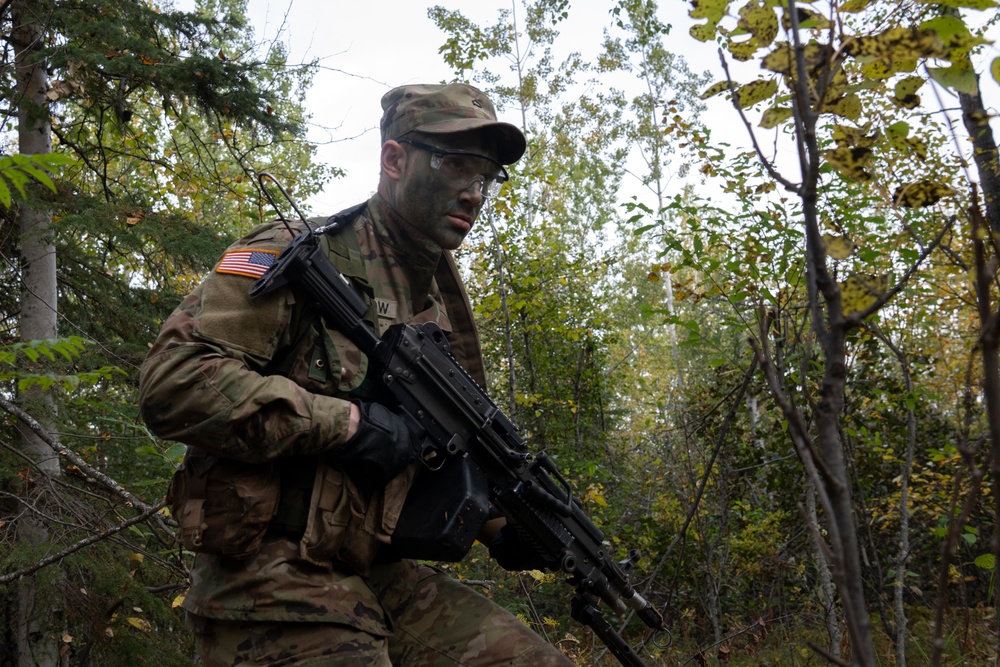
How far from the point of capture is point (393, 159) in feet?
10.3

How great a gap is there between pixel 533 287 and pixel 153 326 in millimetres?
5655

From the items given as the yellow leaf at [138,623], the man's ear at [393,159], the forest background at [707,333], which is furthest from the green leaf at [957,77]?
the yellow leaf at [138,623]

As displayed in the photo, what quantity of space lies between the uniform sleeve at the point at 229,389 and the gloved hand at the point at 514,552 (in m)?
1.06

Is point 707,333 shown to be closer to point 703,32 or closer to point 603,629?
point 603,629

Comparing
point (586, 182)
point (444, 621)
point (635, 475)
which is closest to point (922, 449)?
point (635, 475)

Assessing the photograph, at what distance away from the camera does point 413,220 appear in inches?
120

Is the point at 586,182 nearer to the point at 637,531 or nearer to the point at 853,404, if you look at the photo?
the point at 637,531

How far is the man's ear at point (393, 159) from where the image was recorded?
123 inches

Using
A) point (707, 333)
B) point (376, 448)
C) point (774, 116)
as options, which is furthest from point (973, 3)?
point (707, 333)

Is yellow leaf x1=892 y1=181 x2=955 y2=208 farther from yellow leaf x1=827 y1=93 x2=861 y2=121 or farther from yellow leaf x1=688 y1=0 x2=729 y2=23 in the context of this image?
yellow leaf x1=688 y1=0 x2=729 y2=23

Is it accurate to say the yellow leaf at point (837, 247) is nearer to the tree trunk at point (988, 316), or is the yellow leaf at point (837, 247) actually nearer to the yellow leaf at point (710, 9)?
the tree trunk at point (988, 316)

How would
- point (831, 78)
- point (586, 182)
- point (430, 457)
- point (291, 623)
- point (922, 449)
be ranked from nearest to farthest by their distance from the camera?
point (831, 78)
point (291, 623)
point (430, 457)
point (922, 449)
point (586, 182)

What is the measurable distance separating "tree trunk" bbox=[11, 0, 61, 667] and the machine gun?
293 cm

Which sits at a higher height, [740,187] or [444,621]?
[740,187]
